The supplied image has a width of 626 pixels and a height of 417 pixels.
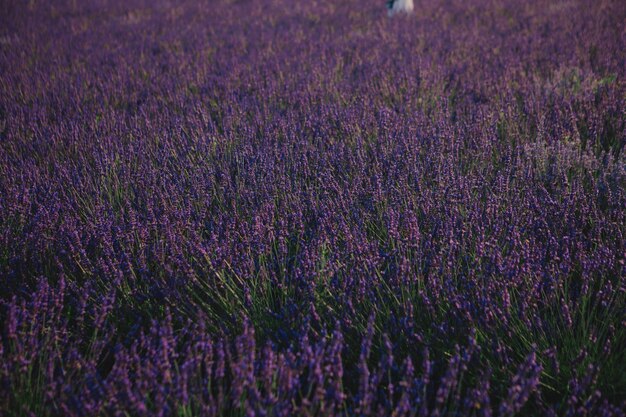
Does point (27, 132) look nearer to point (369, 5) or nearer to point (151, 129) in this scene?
point (151, 129)

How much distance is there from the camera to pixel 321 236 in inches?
70.6

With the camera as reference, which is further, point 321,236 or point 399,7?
point 399,7

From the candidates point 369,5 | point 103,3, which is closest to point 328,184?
point 369,5

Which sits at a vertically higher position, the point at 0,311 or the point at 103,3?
the point at 103,3

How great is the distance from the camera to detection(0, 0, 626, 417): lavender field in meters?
1.28

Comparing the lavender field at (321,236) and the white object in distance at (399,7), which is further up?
the white object in distance at (399,7)

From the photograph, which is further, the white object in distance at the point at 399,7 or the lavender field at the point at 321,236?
the white object in distance at the point at 399,7

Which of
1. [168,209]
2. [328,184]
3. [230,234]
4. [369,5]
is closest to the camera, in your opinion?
[230,234]

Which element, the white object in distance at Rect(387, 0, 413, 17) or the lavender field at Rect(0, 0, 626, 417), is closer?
the lavender field at Rect(0, 0, 626, 417)

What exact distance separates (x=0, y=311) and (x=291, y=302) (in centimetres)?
117

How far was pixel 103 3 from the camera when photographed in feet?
36.6

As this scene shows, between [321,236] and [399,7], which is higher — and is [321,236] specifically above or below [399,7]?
below

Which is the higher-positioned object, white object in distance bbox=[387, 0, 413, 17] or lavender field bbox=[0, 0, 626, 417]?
white object in distance bbox=[387, 0, 413, 17]

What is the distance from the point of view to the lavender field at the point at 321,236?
1284mm
